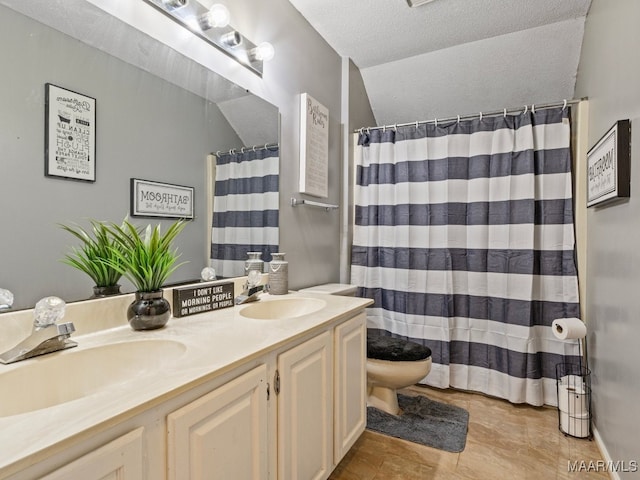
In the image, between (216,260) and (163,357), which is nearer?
(163,357)

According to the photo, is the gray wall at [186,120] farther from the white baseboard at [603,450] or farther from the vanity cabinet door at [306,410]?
the white baseboard at [603,450]

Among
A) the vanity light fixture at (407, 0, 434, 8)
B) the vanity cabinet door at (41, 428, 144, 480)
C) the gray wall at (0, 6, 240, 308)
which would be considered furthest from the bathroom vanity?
the vanity light fixture at (407, 0, 434, 8)

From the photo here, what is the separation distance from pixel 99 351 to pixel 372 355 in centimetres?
145

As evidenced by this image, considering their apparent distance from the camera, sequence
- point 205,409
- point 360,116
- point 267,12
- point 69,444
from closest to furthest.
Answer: point 69,444 < point 205,409 < point 267,12 < point 360,116

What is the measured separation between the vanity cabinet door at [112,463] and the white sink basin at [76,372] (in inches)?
6.4

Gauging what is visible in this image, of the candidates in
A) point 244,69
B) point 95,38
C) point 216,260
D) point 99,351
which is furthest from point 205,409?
point 244,69

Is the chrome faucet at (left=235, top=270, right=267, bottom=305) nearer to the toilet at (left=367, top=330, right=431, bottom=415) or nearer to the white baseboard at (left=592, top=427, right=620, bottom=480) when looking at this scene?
the toilet at (left=367, top=330, right=431, bottom=415)

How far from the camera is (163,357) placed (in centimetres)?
98

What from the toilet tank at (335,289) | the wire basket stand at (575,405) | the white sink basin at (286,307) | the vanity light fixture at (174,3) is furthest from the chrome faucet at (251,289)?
the wire basket stand at (575,405)

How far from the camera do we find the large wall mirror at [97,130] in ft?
3.03

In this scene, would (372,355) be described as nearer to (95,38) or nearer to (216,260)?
(216,260)

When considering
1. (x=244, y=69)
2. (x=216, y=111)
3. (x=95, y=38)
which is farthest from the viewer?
(x=244, y=69)

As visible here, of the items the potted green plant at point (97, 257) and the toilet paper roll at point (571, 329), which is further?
the toilet paper roll at point (571, 329)

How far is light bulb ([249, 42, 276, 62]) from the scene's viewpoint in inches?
67.3
